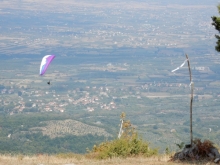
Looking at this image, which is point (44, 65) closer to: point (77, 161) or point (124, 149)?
point (77, 161)

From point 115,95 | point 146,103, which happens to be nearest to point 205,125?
point 146,103

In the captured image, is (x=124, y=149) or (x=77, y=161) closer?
(x=77, y=161)

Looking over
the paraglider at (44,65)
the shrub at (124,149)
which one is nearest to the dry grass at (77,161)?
the shrub at (124,149)

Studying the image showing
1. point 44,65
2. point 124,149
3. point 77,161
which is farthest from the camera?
point 44,65

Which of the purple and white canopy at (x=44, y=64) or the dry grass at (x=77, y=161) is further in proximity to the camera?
the purple and white canopy at (x=44, y=64)

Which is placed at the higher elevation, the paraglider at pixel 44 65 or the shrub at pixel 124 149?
the paraglider at pixel 44 65

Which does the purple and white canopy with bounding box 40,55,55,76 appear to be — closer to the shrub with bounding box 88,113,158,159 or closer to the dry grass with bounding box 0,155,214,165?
the dry grass with bounding box 0,155,214,165

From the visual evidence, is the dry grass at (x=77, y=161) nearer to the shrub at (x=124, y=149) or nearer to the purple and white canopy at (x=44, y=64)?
the shrub at (x=124, y=149)

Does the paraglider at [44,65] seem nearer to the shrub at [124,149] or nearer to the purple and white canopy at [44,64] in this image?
the purple and white canopy at [44,64]

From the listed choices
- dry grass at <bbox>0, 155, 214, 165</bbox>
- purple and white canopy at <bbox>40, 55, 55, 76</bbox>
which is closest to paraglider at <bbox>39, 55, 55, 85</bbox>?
purple and white canopy at <bbox>40, 55, 55, 76</bbox>

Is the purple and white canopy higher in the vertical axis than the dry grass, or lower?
higher

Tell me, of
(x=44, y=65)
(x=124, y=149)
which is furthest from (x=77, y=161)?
(x=44, y=65)

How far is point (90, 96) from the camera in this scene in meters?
88.5

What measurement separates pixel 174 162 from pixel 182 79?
289 feet
